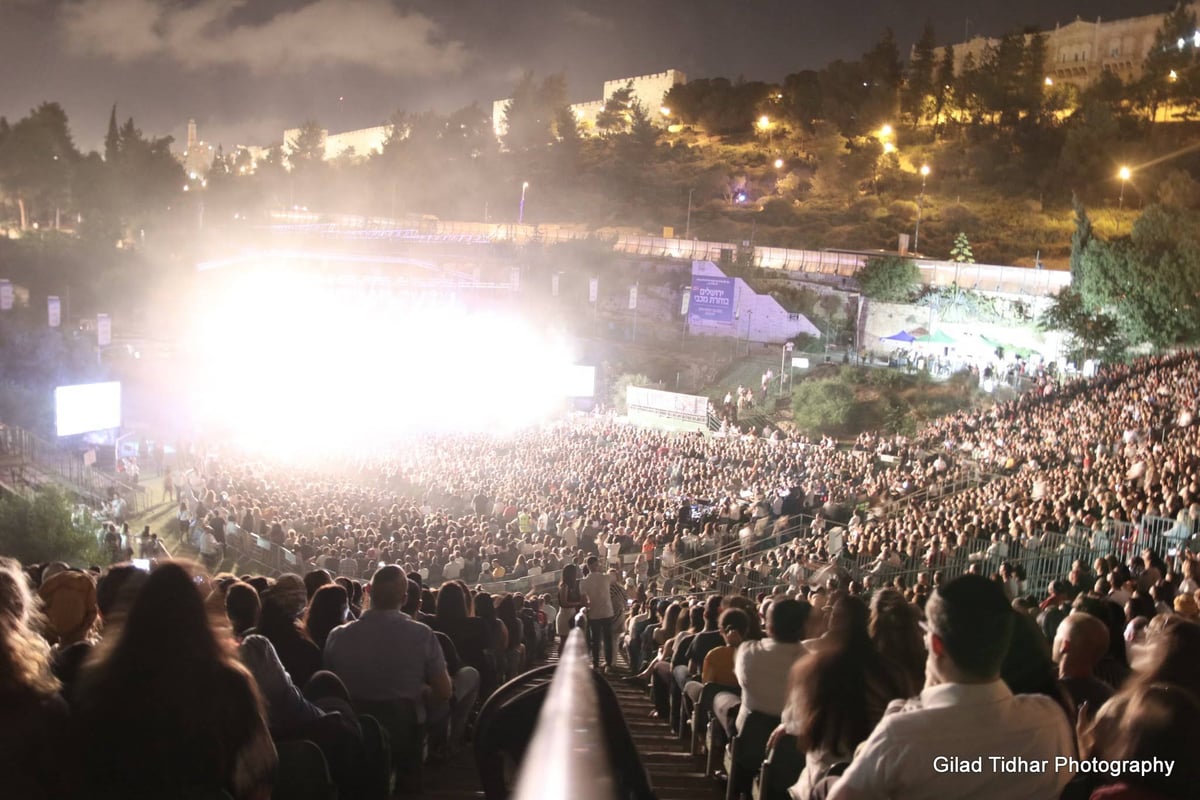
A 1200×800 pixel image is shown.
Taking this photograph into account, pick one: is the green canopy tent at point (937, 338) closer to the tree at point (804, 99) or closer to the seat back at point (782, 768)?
the seat back at point (782, 768)

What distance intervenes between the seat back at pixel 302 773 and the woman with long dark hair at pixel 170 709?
35 centimetres

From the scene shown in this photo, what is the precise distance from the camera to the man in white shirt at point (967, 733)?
2.34 metres

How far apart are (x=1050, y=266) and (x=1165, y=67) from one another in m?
23.3

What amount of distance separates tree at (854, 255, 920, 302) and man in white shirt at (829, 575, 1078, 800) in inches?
1479

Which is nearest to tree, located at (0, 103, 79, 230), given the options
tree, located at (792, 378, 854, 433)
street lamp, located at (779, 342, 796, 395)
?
street lamp, located at (779, 342, 796, 395)

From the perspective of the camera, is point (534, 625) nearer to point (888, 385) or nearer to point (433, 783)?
point (433, 783)

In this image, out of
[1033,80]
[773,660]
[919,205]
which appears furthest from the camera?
[1033,80]

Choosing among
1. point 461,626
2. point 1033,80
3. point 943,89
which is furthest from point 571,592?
point 943,89

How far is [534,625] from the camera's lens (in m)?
8.69

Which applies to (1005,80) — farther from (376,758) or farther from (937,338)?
(376,758)

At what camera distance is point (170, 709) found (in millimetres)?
2641

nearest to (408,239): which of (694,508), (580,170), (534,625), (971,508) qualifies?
(580,170)

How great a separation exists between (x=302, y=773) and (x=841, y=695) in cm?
181

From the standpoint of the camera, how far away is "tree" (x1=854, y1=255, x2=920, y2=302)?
38156 mm
